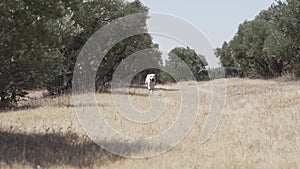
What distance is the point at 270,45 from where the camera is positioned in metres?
47.1

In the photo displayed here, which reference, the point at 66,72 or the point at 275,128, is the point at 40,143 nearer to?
the point at 275,128

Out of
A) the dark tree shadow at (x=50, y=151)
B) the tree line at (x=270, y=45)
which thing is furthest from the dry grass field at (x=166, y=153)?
the tree line at (x=270, y=45)

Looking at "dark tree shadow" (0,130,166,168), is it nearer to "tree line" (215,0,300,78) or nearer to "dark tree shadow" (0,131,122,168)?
"dark tree shadow" (0,131,122,168)

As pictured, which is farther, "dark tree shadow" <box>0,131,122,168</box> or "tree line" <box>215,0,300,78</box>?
"tree line" <box>215,0,300,78</box>

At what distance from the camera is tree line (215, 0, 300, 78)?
40.1m

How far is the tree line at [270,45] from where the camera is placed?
4012 cm

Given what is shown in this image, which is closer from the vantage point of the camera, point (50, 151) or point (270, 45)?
point (50, 151)

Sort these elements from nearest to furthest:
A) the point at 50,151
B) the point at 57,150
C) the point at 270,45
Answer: the point at 50,151
the point at 57,150
the point at 270,45

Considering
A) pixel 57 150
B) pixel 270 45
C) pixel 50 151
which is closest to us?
pixel 50 151

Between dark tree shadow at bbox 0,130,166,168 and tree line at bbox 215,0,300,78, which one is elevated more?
tree line at bbox 215,0,300,78

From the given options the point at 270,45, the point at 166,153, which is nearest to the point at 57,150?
the point at 166,153

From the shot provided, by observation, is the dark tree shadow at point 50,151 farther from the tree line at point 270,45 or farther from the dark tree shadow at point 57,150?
the tree line at point 270,45

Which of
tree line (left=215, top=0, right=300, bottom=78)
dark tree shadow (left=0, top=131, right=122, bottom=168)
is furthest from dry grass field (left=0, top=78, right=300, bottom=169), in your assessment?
tree line (left=215, top=0, right=300, bottom=78)

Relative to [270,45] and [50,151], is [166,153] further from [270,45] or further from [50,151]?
[270,45]
